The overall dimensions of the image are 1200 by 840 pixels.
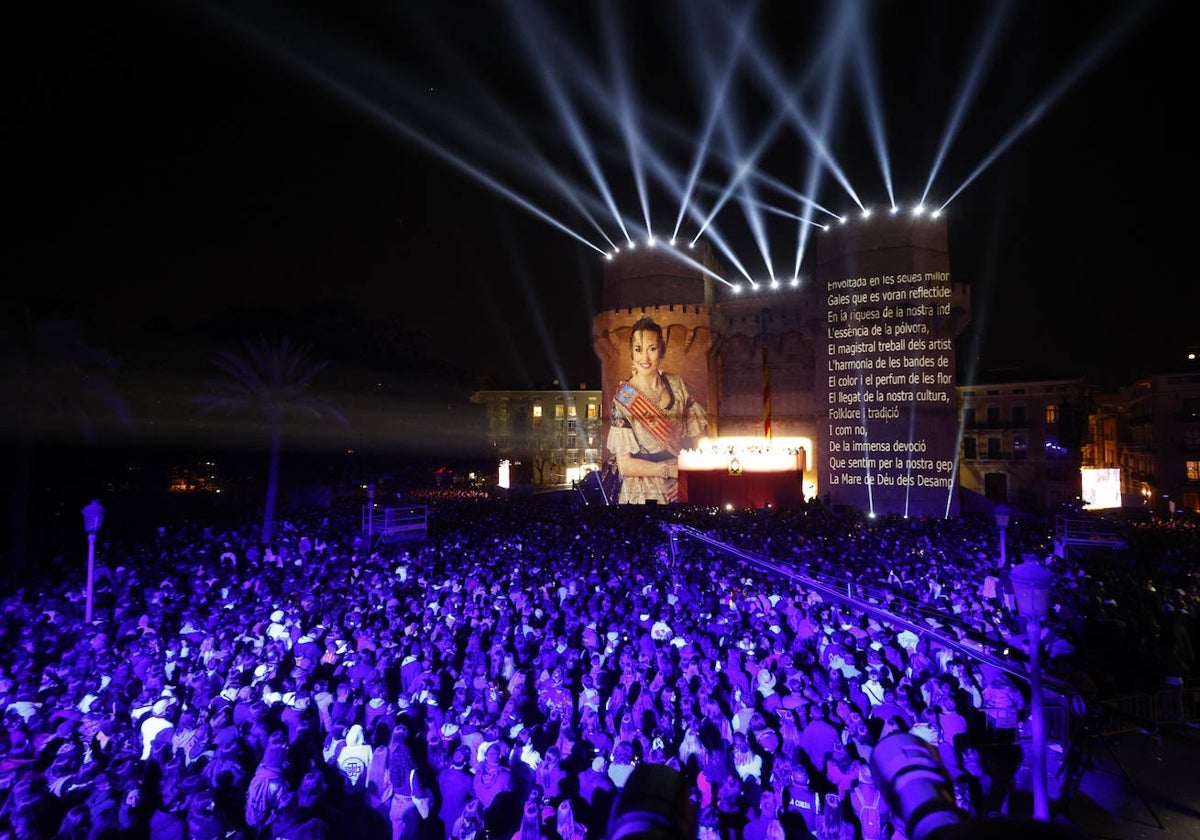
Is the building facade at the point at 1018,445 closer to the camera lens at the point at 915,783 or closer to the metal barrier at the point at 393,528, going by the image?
the metal barrier at the point at 393,528

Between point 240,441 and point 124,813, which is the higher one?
point 240,441

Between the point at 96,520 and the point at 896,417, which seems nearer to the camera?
the point at 96,520

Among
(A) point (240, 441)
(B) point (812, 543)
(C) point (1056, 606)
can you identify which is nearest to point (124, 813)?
(C) point (1056, 606)

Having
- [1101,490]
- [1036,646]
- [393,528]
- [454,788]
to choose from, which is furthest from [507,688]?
[1101,490]

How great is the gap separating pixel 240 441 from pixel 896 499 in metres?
29.5

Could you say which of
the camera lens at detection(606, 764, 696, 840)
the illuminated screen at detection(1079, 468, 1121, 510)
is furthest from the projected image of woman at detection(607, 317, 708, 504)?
the camera lens at detection(606, 764, 696, 840)

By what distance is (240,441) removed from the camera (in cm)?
2748

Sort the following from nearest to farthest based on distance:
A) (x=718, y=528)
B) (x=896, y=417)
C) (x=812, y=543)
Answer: (x=812, y=543)
(x=718, y=528)
(x=896, y=417)

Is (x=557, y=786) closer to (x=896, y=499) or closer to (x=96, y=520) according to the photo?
(x=96, y=520)

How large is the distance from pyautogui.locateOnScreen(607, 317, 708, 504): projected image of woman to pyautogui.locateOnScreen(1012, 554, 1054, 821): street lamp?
29286 millimetres

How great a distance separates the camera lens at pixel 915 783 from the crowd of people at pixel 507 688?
0.55 m

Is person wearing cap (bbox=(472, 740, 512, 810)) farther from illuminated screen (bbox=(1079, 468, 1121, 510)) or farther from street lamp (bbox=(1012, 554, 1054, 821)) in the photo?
illuminated screen (bbox=(1079, 468, 1121, 510))

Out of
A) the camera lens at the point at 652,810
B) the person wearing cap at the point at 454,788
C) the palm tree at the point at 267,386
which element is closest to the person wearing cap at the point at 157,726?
the person wearing cap at the point at 454,788

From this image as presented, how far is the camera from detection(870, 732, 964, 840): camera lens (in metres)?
1.47
